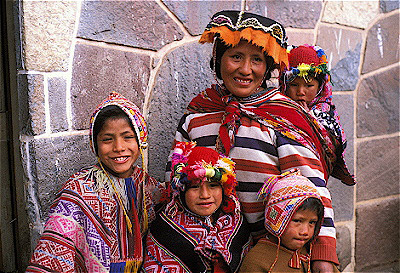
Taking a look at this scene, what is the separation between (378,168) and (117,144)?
2486mm

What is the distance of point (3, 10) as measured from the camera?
2.49 metres

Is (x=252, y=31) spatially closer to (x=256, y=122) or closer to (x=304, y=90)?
(x=256, y=122)

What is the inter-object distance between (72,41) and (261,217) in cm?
134

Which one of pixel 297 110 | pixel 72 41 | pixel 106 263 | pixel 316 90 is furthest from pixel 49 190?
pixel 316 90

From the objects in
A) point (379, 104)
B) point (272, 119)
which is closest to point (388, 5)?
point (379, 104)

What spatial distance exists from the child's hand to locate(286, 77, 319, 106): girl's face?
3.02 feet

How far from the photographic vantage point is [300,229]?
2.17 meters

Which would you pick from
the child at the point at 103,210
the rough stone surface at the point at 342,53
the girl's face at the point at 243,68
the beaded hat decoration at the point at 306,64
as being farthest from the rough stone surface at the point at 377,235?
the child at the point at 103,210

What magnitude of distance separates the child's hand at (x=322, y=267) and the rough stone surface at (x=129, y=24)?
4.90ft

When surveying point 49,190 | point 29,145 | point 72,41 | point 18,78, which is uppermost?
point 72,41

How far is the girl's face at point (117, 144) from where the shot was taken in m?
2.16

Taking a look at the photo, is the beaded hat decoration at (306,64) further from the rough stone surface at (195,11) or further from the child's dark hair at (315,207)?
the child's dark hair at (315,207)

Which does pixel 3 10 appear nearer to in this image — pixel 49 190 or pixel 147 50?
pixel 147 50

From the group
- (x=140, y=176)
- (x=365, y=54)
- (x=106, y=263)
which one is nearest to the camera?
(x=106, y=263)
